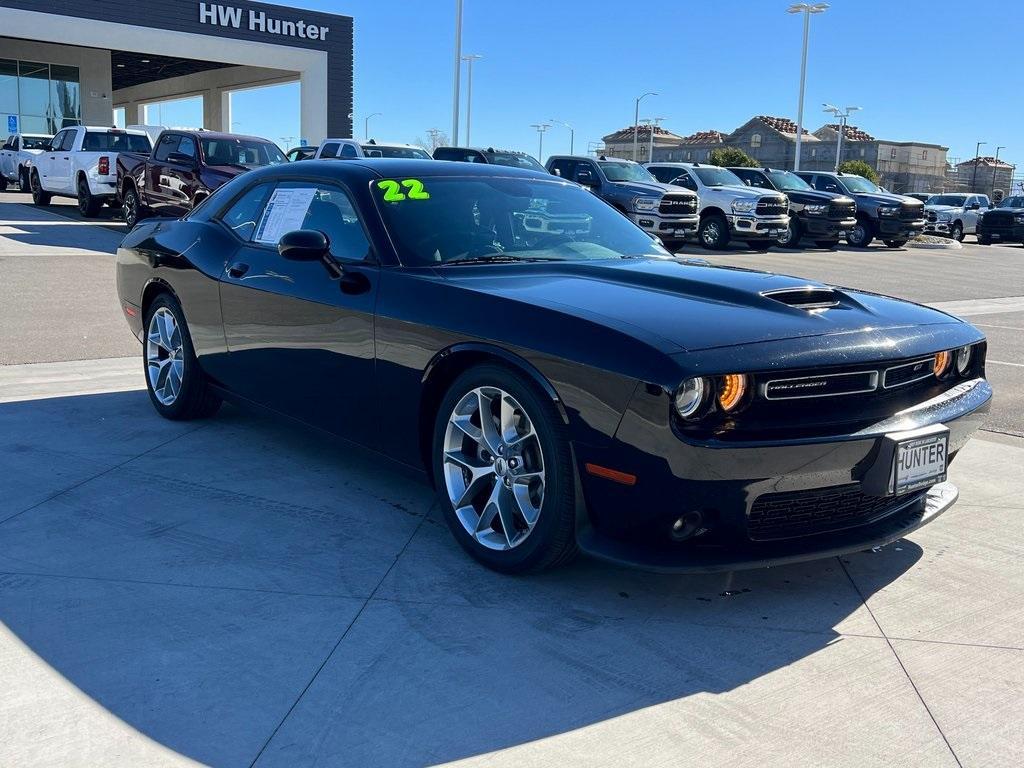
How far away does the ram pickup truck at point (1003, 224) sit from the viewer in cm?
3338

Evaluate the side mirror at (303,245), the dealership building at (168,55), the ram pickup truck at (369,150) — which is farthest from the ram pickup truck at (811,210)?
the side mirror at (303,245)

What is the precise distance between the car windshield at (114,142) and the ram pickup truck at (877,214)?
1652 centimetres

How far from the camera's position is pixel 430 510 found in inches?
174

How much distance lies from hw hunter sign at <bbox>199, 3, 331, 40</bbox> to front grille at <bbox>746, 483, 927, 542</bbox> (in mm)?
33450

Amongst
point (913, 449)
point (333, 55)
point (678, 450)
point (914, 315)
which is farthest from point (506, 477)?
point (333, 55)

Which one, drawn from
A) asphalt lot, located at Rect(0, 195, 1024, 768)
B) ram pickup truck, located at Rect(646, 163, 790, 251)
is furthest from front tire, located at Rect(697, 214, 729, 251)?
asphalt lot, located at Rect(0, 195, 1024, 768)

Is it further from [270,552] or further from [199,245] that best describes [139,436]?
[270,552]

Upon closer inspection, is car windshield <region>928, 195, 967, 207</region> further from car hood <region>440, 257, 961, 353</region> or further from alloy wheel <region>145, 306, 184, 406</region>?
car hood <region>440, 257, 961, 353</region>

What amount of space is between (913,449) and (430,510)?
78.8 inches

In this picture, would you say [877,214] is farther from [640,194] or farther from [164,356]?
[164,356]

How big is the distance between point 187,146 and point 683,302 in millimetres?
14323

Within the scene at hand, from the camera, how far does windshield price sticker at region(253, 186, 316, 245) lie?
4820 millimetres

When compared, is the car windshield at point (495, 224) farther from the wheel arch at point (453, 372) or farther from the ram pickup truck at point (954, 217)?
the ram pickup truck at point (954, 217)

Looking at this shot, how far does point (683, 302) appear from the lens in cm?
367
